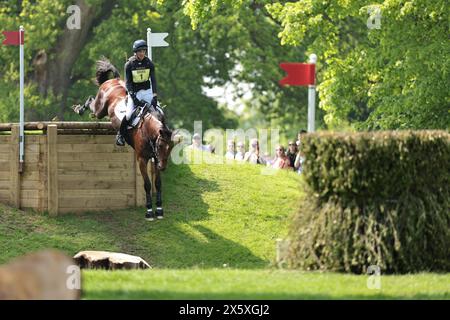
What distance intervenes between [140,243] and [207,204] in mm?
2604

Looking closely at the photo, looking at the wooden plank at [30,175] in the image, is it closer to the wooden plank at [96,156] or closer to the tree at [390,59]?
the wooden plank at [96,156]

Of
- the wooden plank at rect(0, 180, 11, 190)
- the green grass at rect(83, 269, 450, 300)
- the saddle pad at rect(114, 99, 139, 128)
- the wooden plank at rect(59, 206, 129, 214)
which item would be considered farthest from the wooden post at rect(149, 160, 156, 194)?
the green grass at rect(83, 269, 450, 300)

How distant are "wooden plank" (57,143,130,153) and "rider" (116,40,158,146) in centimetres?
136

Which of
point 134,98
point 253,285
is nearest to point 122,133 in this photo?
point 134,98

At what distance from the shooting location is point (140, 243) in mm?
20453

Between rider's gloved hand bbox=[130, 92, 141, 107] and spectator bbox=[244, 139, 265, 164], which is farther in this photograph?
spectator bbox=[244, 139, 265, 164]

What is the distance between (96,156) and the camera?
21875mm

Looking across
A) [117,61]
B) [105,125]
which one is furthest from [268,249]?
[117,61]

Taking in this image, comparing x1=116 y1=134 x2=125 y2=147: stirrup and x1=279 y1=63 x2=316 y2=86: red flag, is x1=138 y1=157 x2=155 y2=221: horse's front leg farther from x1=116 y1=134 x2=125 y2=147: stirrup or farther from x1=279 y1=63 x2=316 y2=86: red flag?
x1=279 y1=63 x2=316 y2=86: red flag

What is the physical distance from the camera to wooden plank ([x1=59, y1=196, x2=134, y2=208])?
71.3 feet

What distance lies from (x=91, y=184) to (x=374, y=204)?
9.69 meters

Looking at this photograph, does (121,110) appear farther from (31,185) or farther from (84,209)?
(31,185)

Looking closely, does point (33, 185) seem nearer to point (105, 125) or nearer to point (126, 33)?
point (105, 125)

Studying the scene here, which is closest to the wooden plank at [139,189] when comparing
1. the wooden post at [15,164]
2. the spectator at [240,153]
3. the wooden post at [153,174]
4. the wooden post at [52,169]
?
the wooden post at [153,174]
